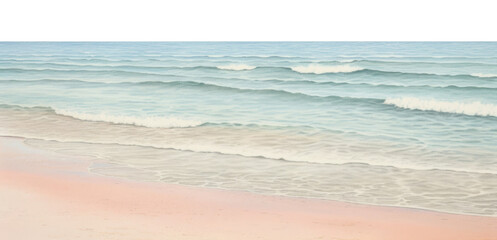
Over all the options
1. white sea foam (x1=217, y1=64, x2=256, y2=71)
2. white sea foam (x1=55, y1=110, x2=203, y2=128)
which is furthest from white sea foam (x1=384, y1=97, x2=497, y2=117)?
white sea foam (x1=217, y1=64, x2=256, y2=71)

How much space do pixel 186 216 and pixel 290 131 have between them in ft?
26.0

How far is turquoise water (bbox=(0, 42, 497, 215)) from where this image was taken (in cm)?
930

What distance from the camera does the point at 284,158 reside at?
1130cm

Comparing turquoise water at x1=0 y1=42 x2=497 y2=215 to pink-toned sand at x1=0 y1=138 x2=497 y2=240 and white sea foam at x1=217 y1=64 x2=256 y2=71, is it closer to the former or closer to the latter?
pink-toned sand at x1=0 y1=138 x2=497 y2=240

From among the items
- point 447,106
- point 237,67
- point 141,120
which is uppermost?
point 237,67

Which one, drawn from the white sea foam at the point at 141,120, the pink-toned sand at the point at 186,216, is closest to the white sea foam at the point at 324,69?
the white sea foam at the point at 141,120

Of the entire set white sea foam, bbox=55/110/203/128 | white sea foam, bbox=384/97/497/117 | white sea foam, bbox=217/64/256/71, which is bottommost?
white sea foam, bbox=55/110/203/128

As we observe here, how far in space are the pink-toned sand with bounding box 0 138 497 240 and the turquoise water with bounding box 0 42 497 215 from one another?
0.60 metres

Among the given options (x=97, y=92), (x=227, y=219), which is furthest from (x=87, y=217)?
(x=97, y=92)

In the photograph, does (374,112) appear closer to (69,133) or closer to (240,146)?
(240,146)

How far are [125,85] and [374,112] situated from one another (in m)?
14.9

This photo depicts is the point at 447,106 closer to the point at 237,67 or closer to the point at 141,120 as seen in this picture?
the point at 141,120

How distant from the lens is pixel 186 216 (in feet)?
23.2

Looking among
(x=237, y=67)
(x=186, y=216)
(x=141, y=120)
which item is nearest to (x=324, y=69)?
(x=237, y=67)
